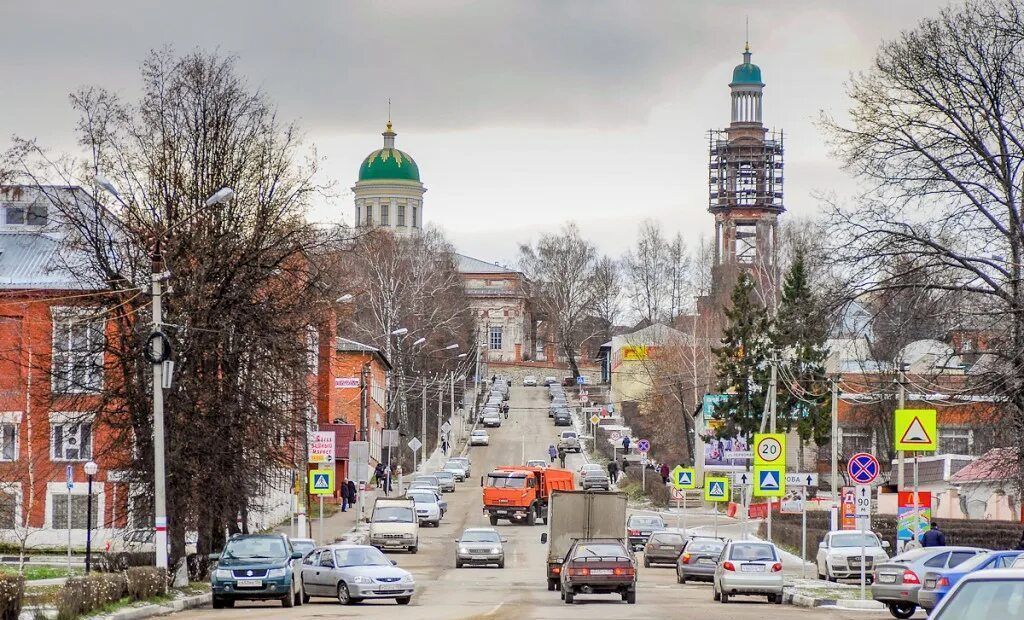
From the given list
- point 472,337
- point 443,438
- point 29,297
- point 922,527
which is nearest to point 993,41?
point 922,527

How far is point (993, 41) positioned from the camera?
1299 inches

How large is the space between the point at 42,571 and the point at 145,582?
12.1 m

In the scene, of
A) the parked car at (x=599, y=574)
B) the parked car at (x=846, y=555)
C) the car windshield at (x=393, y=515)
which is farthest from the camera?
the car windshield at (x=393, y=515)

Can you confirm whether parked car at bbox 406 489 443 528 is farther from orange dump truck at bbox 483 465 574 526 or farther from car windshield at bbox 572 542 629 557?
car windshield at bbox 572 542 629 557

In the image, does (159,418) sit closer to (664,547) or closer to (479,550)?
(479,550)

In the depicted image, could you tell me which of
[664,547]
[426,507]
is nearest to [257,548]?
[664,547]

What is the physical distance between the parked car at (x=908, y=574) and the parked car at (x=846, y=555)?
459 inches

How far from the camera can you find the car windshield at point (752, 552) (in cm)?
3416

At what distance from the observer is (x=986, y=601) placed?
9070mm

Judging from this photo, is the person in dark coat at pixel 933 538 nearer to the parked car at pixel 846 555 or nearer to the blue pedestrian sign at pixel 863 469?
the blue pedestrian sign at pixel 863 469

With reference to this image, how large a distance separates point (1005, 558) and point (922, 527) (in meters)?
11.9

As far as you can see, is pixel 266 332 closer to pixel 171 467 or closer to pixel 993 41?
pixel 171 467

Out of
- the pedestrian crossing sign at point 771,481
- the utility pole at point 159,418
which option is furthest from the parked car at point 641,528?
the utility pole at point 159,418

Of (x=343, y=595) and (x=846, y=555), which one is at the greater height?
(x=343, y=595)
